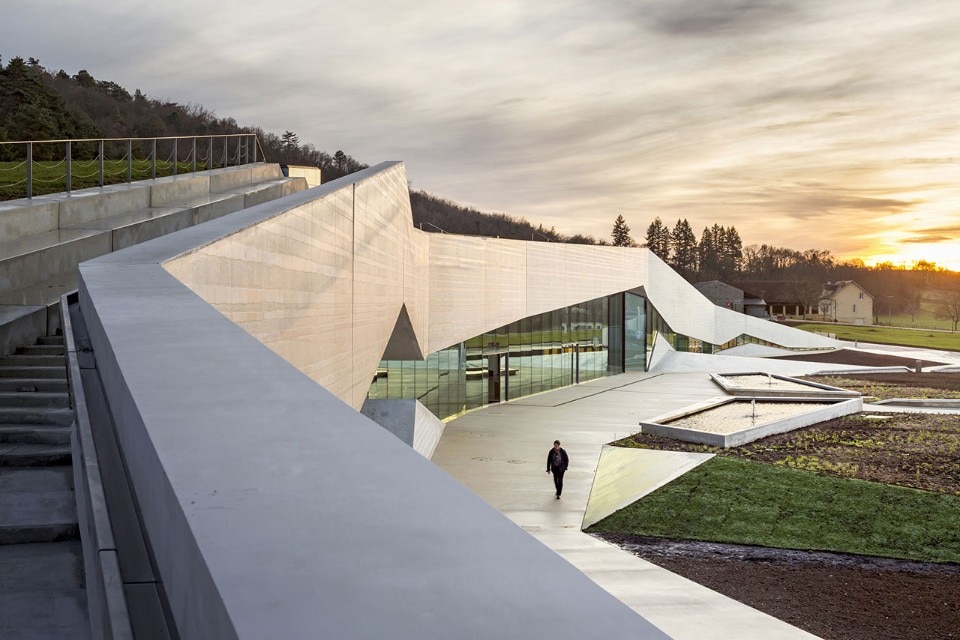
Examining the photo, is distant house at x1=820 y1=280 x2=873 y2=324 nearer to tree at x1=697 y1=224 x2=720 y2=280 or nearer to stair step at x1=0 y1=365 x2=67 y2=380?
tree at x1=697 y1=224 x2=720 y2=280

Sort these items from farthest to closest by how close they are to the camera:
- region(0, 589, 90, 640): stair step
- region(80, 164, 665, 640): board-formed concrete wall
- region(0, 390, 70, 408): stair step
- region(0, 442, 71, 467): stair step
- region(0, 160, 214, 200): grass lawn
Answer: region(0, 160, 214, 200): grass lawn
region(0, 390, 70, 408): stair step
region(0, 442, 71, 467): stair step
region(0, 589, 90, 640): stair step
region(80, 164, 665, 640): board-formed concrete wall

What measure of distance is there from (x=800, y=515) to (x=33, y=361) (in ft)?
48.5

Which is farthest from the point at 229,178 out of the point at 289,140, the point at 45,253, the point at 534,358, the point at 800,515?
the point at 289,140

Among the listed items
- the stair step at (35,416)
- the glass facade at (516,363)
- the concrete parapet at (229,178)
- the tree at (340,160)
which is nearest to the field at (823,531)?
the glass facade at (516,363)

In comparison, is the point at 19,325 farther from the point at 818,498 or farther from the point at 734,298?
the point at 734,298

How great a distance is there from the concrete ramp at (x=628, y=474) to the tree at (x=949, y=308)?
95.7 metres

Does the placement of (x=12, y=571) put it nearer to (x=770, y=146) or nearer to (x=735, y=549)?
(x=735, y=549)

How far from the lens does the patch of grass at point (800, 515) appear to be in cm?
1494

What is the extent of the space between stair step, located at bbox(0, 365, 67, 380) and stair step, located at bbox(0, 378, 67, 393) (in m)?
0.23

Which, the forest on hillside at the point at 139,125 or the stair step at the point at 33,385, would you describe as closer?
the stair step at the point at 33,385

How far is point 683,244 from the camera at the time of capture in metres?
145


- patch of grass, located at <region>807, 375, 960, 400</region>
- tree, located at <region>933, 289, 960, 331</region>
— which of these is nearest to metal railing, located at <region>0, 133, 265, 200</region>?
patch of grass, located at <region>807, 375, 960, 400</region>

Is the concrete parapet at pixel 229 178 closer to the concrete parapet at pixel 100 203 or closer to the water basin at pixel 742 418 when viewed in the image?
the concrete parapet at pixel 100 203

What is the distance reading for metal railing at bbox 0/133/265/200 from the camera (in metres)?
13.3
